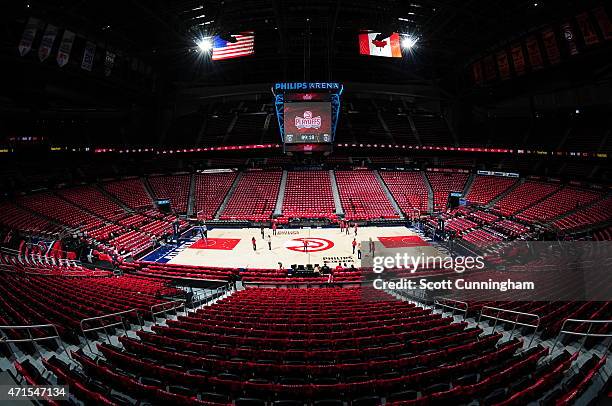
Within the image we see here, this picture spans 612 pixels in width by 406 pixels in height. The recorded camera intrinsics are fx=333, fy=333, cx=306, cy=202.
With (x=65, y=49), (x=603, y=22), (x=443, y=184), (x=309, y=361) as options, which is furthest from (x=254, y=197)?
(x=603, y=22)

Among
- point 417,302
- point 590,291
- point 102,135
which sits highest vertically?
point 102,135

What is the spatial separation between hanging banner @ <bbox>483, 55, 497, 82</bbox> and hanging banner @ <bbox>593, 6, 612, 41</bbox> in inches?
415

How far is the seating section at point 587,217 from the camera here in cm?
2498

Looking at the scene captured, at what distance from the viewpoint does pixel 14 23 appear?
22.8 meters

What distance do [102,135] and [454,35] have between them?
41.9 meters

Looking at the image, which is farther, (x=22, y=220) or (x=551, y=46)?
(x=551, y=46)

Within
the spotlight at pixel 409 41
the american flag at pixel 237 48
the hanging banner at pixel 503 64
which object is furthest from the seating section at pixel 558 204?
the american flag at pixel 237 48

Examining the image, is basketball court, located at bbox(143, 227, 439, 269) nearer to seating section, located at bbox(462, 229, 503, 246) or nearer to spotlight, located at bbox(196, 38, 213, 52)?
seating section, located at bbox(462, 229, 503, 246)

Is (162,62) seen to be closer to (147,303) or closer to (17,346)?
(147,303)

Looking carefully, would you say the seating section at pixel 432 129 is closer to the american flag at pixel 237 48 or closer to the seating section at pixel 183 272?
the american flag at pixel 237 48

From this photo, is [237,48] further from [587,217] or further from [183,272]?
[587,217]

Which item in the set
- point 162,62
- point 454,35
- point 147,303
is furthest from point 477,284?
point 162,62

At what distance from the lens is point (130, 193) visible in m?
37.4

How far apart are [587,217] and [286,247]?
23955mm
